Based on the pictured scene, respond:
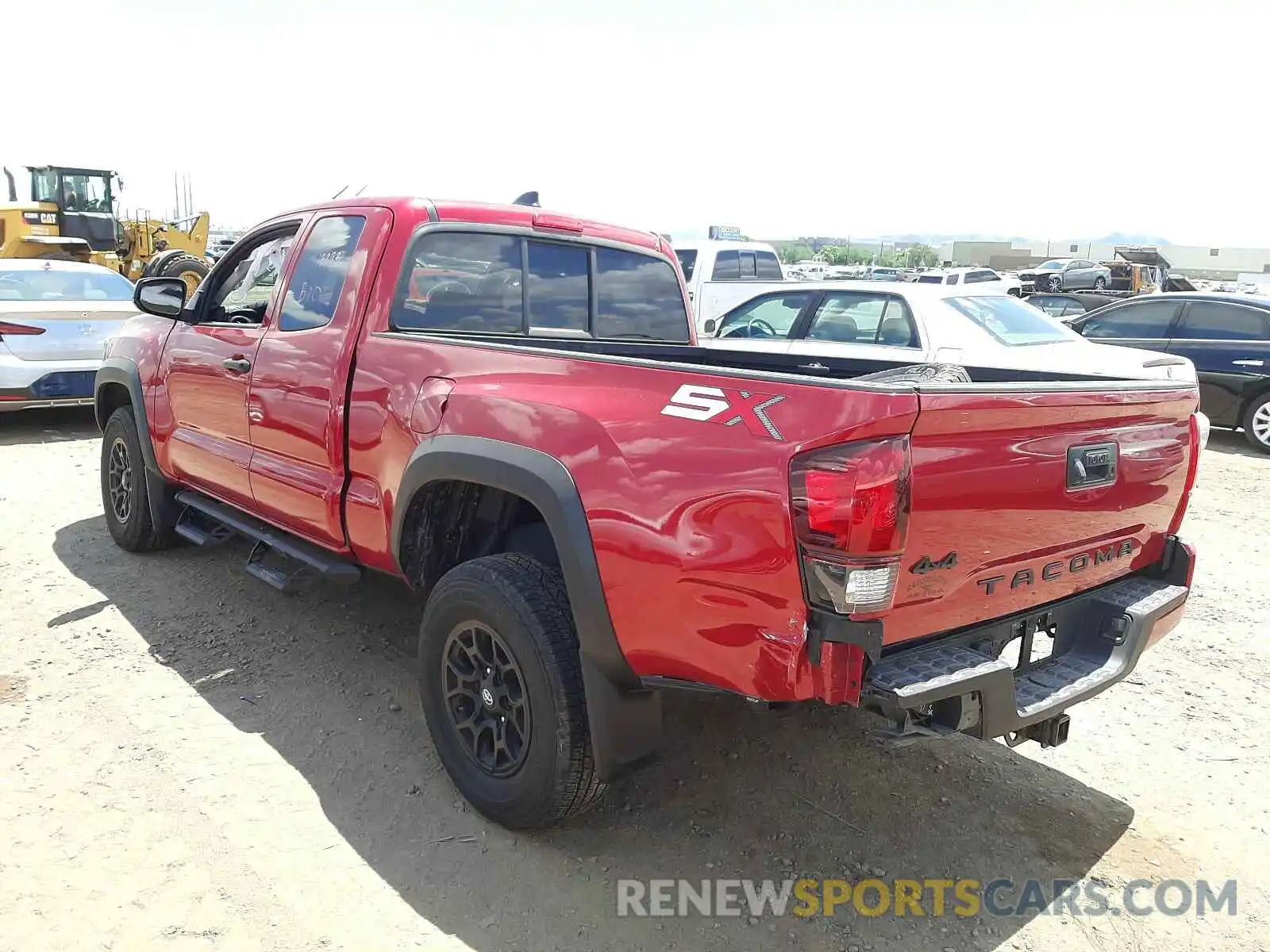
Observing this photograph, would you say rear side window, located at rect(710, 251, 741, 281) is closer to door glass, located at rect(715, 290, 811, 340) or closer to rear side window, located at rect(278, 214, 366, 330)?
door glass, located at rect(715, 290, 811, 340)

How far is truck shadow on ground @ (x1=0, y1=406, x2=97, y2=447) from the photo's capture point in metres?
8.72

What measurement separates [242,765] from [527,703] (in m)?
1.26

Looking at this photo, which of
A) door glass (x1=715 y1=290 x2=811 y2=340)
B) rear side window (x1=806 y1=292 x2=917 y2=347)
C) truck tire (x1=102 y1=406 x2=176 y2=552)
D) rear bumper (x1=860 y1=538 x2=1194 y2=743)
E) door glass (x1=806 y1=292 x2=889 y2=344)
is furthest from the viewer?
door glass (x1=715 y1=290 x2=811 y2=340)

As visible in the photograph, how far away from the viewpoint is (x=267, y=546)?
4355 millimetres

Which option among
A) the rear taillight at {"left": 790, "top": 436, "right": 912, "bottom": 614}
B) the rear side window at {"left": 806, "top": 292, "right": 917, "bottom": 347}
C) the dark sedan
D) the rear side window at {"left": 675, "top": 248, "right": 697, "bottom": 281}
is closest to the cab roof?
the rear taillight at {"left": 790, "top": 436, "right": 912, "bottom": 614}

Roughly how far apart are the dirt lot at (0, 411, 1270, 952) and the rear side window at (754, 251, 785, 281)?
10.7 m

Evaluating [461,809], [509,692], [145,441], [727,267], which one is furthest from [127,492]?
[727,267]

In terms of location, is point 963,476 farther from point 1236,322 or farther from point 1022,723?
point 1236,322

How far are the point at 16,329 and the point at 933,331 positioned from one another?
778 cm

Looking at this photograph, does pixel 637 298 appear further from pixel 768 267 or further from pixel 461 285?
pixel 768 267

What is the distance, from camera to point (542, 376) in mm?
2814

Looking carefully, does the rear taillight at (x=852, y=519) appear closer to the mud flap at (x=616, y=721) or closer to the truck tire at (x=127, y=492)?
the mud flap at (x=616, y=721)

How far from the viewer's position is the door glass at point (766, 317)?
8.60 metres

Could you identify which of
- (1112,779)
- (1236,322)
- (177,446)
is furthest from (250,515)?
(1236,322)
